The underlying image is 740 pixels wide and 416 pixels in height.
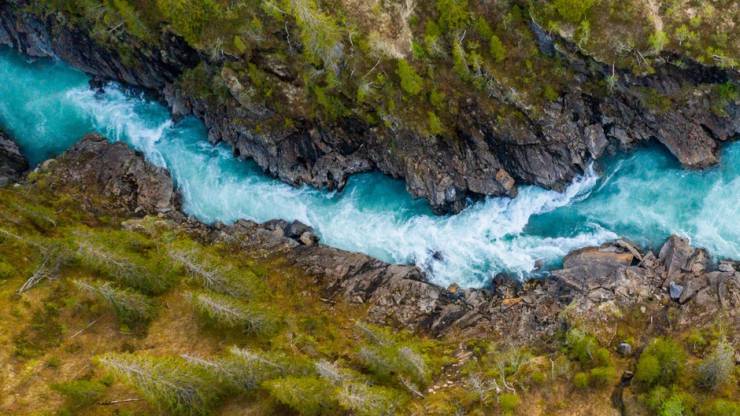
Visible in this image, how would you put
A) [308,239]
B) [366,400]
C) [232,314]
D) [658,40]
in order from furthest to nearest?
[308,239] < [658,40] < [232,314] < [366,400]

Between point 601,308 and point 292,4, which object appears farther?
point 292,4

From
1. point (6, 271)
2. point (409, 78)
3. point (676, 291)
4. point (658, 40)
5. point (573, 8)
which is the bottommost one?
point (6, 271)

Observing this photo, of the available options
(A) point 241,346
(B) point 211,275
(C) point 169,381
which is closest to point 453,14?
(B) point 211,275

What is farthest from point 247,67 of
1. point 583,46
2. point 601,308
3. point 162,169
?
point 601,308

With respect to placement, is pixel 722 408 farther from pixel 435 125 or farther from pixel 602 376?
pixel 435 125

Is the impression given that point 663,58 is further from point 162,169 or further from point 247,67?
point 162,169

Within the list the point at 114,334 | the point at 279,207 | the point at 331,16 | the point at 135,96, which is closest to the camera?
the point at 114,334

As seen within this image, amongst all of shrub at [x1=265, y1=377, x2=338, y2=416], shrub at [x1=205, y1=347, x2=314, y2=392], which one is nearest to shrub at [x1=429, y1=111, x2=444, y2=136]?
shrub at [x1=205, y1=347, x2=314, y2=392]

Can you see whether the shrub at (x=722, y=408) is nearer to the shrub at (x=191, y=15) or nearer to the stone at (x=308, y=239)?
the stone at (x=308, y=239)
